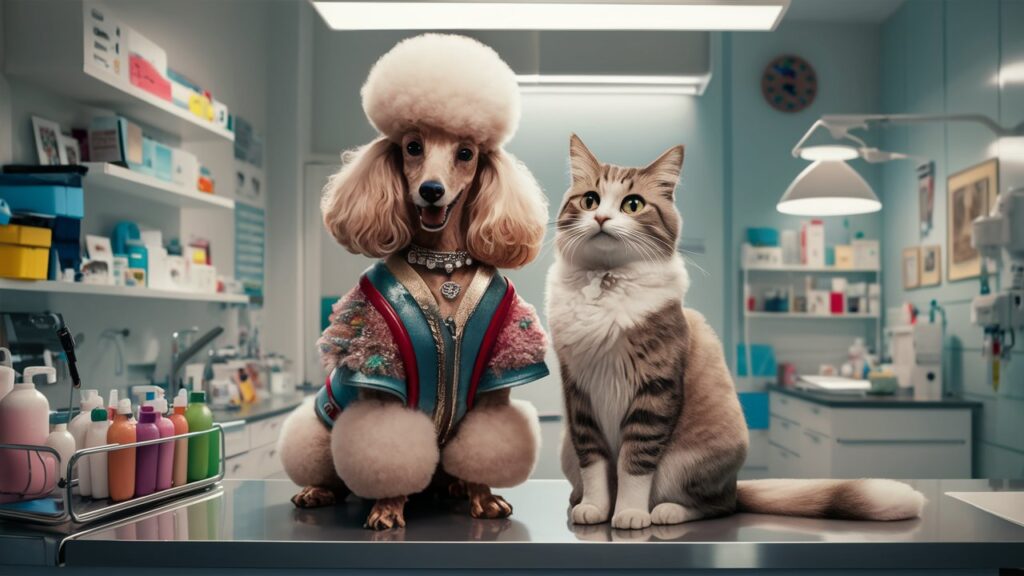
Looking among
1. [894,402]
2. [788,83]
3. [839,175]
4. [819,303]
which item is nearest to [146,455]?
[839,175]

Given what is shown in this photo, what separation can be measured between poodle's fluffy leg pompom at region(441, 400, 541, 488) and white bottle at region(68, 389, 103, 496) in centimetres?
56

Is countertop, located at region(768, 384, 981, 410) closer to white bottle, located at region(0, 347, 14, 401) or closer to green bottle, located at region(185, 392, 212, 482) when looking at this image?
green bottle, located at region(185, 392, 212, 482)

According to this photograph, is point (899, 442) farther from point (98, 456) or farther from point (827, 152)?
point (98, 456)

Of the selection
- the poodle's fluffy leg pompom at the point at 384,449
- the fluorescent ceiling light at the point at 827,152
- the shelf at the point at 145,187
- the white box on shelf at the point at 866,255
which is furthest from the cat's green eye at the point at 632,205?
the white box on shelf at the point at 866,255

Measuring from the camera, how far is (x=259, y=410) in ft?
11.1

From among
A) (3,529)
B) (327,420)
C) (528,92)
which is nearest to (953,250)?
(528,92)

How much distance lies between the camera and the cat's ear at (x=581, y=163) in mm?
1061

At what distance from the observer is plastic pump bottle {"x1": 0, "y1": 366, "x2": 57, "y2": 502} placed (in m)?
1.14

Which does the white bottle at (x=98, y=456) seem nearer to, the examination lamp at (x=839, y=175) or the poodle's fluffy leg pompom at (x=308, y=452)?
the poodle's fluffy leg pompom at (x=308, y=452)

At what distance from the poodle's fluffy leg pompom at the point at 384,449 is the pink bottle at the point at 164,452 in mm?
335

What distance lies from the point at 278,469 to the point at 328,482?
2.55 meters

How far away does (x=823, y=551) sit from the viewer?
3.08ft

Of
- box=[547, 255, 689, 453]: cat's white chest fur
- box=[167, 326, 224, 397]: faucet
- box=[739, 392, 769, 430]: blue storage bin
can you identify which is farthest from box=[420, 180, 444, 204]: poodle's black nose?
box=[739, 392, 769, 430]: blue storage bin

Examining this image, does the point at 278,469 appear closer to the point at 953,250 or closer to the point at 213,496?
the point at 213,496
